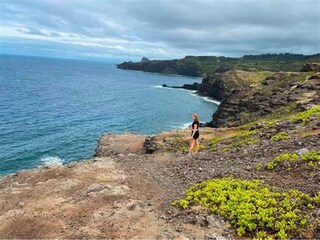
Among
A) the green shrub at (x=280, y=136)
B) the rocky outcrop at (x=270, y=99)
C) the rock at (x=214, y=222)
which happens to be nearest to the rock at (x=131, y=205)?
the rock at (x=214, y=222)

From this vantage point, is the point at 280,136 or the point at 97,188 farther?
the point at 280,136

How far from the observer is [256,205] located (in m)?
14.2

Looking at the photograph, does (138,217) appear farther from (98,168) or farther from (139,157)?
(139,157)

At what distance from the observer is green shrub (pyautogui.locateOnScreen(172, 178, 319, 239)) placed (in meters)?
12.8

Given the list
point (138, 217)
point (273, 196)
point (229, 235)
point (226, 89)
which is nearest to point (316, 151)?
point (273, 196)

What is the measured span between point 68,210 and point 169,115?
274 ft

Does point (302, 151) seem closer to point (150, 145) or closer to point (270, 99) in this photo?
point (150, 145)

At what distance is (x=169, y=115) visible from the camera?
99.6m

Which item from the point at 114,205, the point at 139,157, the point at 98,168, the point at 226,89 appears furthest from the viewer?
the point at 226,89

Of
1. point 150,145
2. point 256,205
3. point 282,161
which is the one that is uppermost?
point 282,161

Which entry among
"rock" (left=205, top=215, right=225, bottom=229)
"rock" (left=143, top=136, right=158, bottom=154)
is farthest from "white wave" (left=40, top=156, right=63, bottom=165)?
"rock" (left=205, top=215, right=225, bottom=229)

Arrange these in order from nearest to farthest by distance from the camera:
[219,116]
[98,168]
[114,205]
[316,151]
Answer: [114,205] < [316,151] < [98,168] < [219,116]

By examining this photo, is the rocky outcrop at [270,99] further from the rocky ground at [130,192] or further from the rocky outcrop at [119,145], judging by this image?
the rocky ground at [130,192]

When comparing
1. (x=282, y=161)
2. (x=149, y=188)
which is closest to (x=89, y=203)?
(x=149, y=188)
